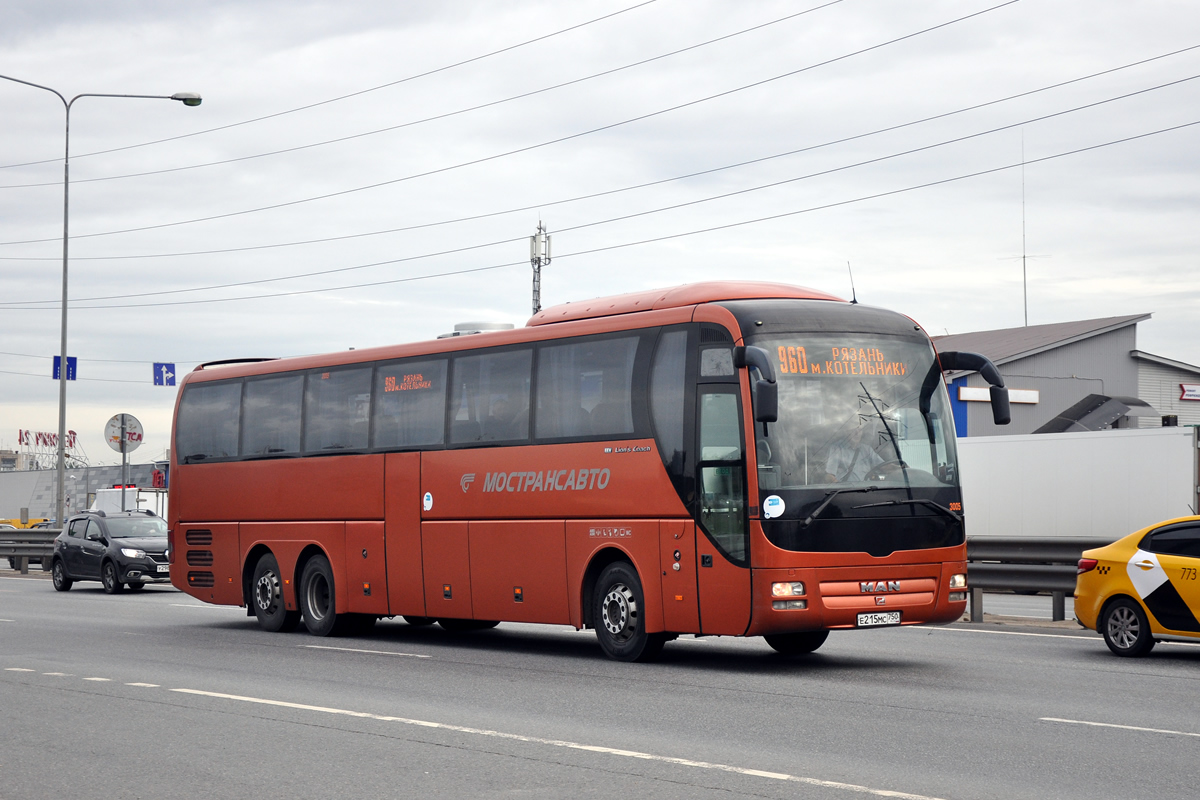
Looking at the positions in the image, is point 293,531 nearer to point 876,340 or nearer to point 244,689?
point 244,689

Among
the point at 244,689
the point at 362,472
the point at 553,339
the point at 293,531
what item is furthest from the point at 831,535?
the point at 293,531

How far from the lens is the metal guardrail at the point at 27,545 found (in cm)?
3712

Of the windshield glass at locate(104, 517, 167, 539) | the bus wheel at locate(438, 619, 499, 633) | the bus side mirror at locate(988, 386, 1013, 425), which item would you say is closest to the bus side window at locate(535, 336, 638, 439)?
the bus side mirror at locate(988, 386, 1013, 425)

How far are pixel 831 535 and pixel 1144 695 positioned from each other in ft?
9.62

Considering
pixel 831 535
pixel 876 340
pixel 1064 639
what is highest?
pixel 876 340

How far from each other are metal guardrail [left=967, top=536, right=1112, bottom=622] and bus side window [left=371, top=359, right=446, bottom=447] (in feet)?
24.0

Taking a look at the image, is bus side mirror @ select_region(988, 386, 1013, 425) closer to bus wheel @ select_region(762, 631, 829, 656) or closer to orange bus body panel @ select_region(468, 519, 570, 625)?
bus wheel @ select_region(762, 631, 829, 656)

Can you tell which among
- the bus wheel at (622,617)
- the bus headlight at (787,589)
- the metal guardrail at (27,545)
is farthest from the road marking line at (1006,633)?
the metal guardrail at (27,545)

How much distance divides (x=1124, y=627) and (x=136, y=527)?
71.2 feet

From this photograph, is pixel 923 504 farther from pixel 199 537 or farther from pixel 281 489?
pixel 199 537

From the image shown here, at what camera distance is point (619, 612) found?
1388 cm

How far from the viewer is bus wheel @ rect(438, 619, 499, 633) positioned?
1845cm

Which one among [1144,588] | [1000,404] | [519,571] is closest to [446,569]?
[519,571]

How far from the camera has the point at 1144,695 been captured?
1092cm
